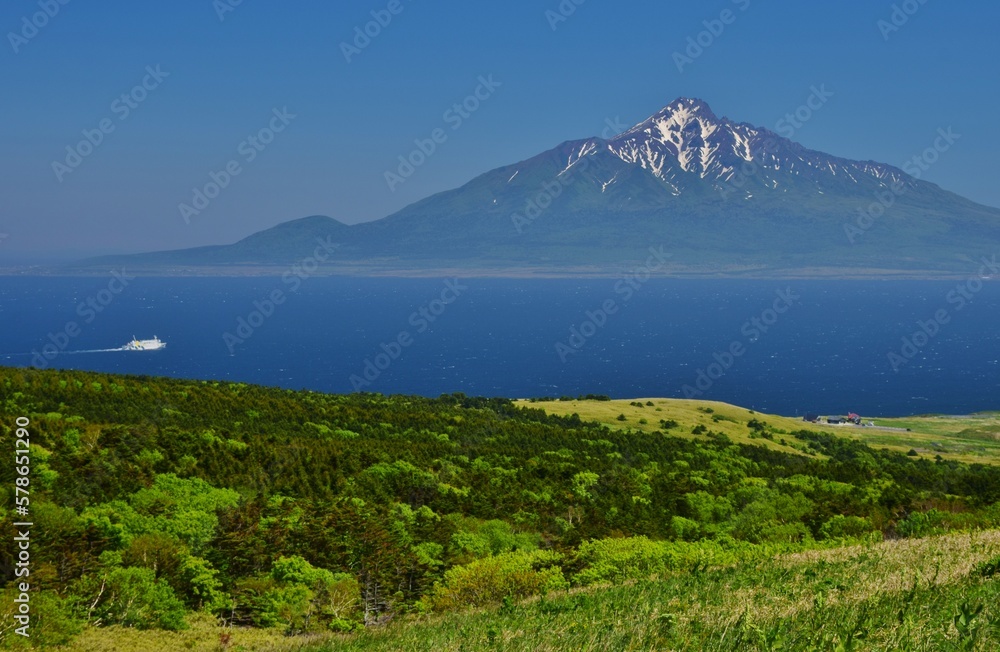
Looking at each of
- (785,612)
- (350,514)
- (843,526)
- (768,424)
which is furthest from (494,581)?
(768,424)

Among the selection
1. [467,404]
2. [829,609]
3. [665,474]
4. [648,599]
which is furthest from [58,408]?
[467,404]

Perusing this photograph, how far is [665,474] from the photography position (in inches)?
2109

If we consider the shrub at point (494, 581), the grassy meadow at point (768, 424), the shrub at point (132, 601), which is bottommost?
the grassy meadow at point (768, 424)

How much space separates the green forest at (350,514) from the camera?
23656 millimetres

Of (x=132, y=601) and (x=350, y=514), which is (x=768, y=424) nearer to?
(x=350, y=514)

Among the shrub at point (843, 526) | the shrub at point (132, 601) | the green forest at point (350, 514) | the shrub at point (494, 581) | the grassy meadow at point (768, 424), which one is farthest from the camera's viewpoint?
the grassy meadow at point (768, 424)

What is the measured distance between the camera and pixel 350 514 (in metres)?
33.2

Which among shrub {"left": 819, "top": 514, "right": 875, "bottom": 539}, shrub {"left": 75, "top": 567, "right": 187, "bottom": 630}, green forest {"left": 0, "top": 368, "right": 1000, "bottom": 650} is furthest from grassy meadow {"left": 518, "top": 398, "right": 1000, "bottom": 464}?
shrub {"left": 75, "top": 567, "right": 187, "bottom": 630}

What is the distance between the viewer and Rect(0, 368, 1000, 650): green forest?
23656mm

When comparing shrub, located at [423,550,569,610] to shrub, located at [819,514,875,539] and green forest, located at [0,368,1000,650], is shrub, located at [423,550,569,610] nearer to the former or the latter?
green forest, located at [0,368,1000,650]

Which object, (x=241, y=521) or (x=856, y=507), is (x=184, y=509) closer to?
Answer: (x=241, y=521)

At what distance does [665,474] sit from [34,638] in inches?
1664

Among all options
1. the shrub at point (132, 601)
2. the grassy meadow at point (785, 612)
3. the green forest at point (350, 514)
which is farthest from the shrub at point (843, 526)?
the shrub at point (132, 601)

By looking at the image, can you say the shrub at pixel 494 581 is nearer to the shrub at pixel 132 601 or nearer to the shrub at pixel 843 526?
the shrub at pixel 132 601
